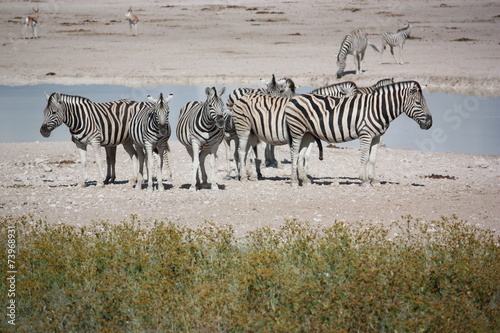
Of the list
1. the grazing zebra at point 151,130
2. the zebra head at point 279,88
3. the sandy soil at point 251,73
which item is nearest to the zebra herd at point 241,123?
the grazing zebra at point 151,130

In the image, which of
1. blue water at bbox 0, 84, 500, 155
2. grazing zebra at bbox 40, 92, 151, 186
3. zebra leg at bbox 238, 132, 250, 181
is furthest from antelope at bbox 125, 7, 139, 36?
zebra leg at bbox 238, 132, 250, 181

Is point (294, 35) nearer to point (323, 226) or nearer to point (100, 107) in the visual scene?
point (100, 107)

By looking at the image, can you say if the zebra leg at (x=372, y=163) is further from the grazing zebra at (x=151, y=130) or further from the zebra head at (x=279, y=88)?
the grazing zebra at (x=151, y=130)

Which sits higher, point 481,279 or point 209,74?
point 209,74

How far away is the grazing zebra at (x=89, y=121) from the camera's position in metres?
12.6

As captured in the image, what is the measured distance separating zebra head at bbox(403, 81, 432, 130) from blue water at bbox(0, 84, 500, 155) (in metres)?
6.17

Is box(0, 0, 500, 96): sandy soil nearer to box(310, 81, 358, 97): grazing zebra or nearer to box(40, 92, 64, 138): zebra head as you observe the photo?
box(310, 81, 358, 97): grazing zebra

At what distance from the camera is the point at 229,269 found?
7.31 meters

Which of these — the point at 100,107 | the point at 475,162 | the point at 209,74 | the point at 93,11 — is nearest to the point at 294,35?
the point at 209,74

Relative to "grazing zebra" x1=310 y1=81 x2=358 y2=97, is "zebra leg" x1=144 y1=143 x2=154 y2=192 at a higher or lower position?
lower

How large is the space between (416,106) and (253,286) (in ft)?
22.0

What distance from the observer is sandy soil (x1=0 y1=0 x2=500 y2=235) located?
10602 millimetres

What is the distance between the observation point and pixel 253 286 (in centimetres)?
665

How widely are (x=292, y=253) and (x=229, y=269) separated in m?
0.75
